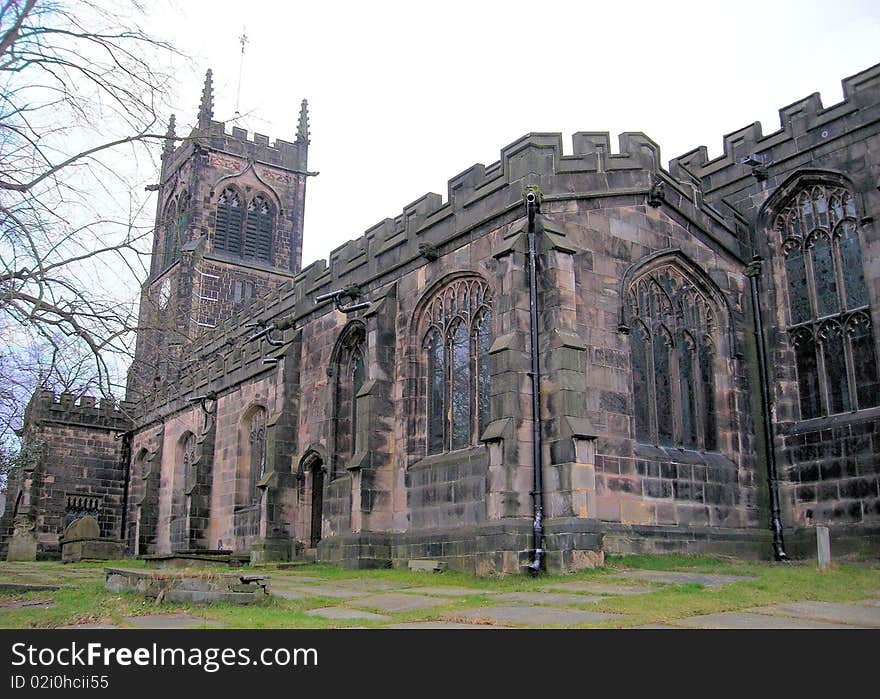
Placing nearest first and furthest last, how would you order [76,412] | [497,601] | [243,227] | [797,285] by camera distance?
[497,601] → [797,285] → [76,412] → [243,227]

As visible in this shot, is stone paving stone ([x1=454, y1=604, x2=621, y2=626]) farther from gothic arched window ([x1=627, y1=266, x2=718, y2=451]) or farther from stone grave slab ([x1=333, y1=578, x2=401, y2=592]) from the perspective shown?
gothic arched window ([x1=627, y1=266, x2=718, y2=451])

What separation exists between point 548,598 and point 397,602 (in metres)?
1.64

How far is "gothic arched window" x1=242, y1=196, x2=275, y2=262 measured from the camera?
48.6m

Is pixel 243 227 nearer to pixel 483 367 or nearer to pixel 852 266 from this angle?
pixel 483 367

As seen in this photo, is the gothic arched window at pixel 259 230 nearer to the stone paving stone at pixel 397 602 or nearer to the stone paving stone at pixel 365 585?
the stone paving stone at pixel 365 585

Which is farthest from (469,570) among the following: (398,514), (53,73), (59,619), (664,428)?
(53,73)

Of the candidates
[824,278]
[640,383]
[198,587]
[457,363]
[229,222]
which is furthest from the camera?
[229,222]

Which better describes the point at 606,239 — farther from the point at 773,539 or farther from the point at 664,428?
the point at 773,539

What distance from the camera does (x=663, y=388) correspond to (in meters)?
15.8

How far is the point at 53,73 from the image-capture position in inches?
381

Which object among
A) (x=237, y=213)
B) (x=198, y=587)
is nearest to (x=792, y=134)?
(x=198, y=587)

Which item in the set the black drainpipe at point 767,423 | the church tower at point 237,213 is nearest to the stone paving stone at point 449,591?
the black drainpipe at point 767,423

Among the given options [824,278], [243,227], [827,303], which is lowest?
[827,303]

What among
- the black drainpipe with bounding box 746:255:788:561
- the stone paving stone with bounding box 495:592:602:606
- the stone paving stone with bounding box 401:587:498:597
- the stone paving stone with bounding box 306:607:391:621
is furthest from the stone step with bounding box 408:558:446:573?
the stone paving stone with bounding box 306:607:391:621
